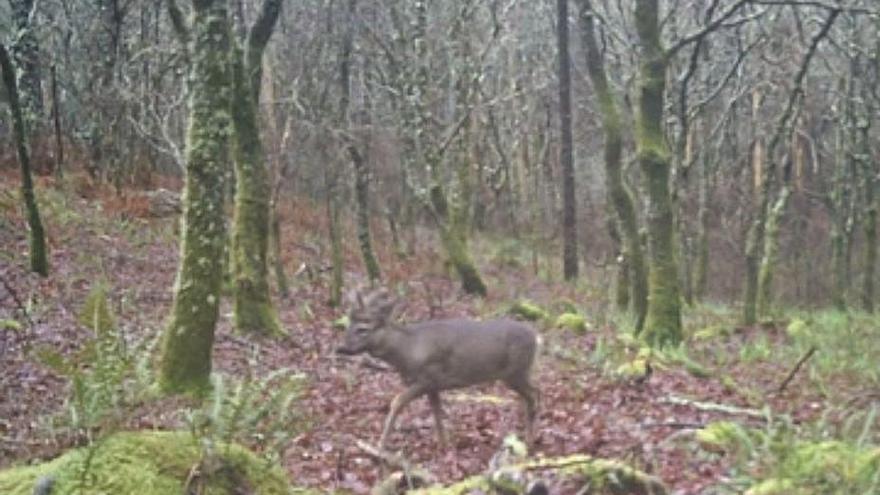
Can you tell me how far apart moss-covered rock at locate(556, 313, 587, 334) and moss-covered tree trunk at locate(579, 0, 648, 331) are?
2.88 feet

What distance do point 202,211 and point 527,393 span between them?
3.34m

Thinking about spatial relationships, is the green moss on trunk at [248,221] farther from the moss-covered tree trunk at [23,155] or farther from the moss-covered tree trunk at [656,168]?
the moss-covered tree trunk at [656,168]

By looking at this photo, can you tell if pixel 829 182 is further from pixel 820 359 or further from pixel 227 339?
pixel 227 339

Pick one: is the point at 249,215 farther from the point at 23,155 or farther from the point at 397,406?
the point at 397,406

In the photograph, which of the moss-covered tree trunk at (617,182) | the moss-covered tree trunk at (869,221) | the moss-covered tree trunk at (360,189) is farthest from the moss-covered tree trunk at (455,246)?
the moss-covered tree trunk at (869,221)

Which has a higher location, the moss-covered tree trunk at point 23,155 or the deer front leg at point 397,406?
the moss-covered tree trunk at point 23,155

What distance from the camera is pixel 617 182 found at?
19.7 meters

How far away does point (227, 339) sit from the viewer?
1559cm

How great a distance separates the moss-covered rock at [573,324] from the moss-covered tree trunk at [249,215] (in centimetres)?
504

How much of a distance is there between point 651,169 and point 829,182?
95.8ft

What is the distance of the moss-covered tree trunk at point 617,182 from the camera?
773 inches

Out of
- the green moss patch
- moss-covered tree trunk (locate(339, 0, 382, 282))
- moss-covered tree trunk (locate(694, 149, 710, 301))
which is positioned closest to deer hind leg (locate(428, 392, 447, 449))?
the green moss patch

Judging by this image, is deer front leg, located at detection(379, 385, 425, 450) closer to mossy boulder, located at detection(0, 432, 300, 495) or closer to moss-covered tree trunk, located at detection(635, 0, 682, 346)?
mossy boulder, located at detection(0, 432, 300, 495)

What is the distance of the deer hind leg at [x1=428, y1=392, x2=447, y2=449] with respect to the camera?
10461mm
